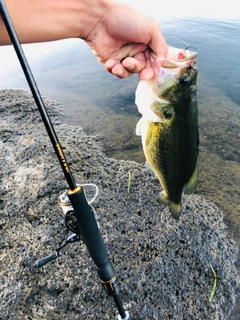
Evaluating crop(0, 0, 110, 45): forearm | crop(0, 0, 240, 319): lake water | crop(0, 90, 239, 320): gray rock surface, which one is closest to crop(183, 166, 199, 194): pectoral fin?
crop(0, 90, 239, 320): gray rock surface

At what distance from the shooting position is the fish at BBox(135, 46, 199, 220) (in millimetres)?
1904

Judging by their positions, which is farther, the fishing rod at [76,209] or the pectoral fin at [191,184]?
the pectoral fin at [191,184]

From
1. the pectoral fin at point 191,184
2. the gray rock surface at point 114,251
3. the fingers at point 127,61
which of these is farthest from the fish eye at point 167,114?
the gray rock surface at point 114,251

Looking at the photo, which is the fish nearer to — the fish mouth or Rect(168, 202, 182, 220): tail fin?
the fish mouth

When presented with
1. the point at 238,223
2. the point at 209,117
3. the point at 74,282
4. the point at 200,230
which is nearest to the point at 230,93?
the point at 209,117

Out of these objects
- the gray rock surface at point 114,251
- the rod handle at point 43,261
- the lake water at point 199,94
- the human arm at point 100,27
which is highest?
the human arm at point 100,27

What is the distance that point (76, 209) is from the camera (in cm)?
169

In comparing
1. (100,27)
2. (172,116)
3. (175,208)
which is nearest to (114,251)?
(175,208)

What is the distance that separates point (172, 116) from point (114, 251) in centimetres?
129

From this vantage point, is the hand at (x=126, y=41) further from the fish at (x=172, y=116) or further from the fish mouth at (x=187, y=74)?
the fish mouth at (x=187, y=74)

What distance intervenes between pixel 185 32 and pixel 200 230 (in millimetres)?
10501

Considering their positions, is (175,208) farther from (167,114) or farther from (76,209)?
(76,209)

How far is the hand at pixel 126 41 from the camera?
82.8 inches

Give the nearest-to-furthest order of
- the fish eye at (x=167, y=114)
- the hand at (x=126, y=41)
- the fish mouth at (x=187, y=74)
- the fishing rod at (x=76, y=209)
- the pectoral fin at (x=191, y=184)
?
the fishing rod at (x=76, y=209) < the fish mouth at (x=187, y=74) < the fish eye at (x=167, y=114) < the hand at (x=126, y=41) < the pectoral fin at (x=191, y=184)
